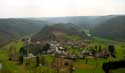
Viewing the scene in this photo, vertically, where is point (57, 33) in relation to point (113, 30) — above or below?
above

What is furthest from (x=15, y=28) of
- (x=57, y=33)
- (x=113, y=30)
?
(x=113, y=30)

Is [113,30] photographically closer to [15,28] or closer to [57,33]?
[57,33]

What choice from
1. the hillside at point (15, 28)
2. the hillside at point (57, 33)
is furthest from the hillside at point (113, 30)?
the hillside at point (15, 28)

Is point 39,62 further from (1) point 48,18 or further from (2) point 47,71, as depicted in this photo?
(1) point 48,18

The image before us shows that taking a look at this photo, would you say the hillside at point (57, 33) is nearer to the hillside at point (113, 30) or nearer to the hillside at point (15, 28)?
the hillside at point (15, 28)

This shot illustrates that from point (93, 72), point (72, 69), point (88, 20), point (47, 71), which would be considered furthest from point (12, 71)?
point (88, 20)

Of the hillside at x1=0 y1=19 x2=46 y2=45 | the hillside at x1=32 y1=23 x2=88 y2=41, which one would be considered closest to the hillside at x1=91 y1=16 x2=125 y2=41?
the hillside at x1=32 y1=23 x2=88 y2=41

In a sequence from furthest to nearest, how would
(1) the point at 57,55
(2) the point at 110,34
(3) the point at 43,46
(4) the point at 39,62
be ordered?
(2) the point at 110,34
(3) the point at 43,46
(1) the point at 57,55
(4) the point at 39,62

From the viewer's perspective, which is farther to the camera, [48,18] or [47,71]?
[48,18]
